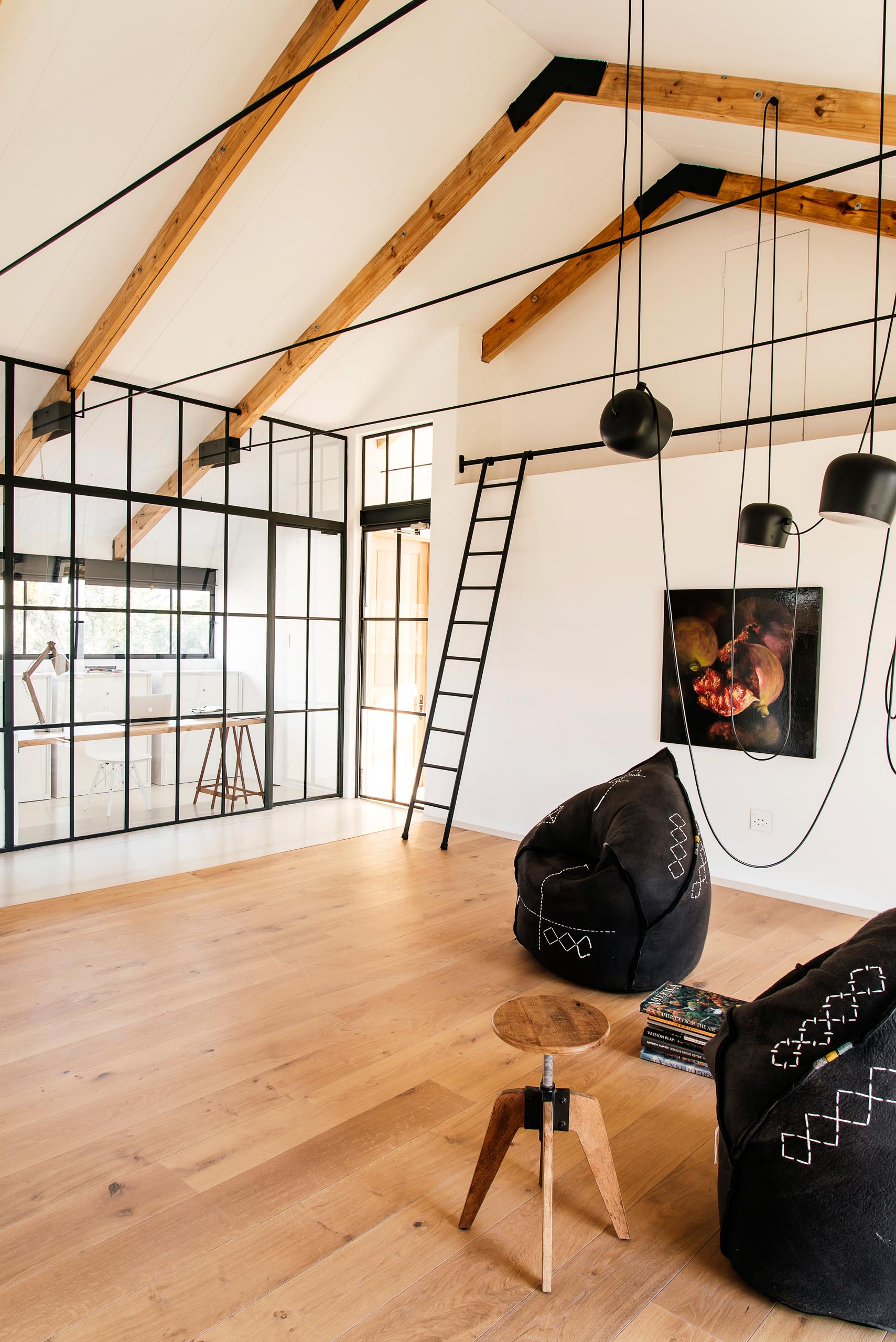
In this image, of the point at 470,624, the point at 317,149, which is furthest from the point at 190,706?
the point at 317,149

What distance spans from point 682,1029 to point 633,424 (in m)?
2.20

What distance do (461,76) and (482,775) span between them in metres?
4.52

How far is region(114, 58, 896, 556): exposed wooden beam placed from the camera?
3834mm

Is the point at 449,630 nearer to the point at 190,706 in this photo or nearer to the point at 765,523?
the point at 190,706

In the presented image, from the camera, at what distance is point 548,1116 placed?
2.03m

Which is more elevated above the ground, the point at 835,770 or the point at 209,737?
the point at 835,770

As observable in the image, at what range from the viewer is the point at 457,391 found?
6.68 metres

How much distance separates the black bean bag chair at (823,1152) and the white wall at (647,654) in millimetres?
2913

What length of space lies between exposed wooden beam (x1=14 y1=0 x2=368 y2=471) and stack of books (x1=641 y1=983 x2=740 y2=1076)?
4.46 meters

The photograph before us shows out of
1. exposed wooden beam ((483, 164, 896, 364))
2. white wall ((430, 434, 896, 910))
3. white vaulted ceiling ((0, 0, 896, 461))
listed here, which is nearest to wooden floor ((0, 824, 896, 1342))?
Result: white wall ((430, 434, 896, 910))

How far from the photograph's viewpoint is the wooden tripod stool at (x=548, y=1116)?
2043 millimetres

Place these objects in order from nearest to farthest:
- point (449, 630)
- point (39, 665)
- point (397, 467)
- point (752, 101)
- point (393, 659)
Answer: point (752, 101) < point (39, 665) < point (449, 630) < point (397, 467) < point (393, 659)

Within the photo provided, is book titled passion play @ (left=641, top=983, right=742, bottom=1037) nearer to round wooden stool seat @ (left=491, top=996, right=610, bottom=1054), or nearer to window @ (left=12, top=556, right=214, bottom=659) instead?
round wooden stool seat @ (left=491, top=996, right=610, bottom=1054)

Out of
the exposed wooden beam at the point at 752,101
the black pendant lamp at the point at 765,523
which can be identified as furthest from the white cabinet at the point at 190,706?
the exposed wooden beam at the point at 752,101
